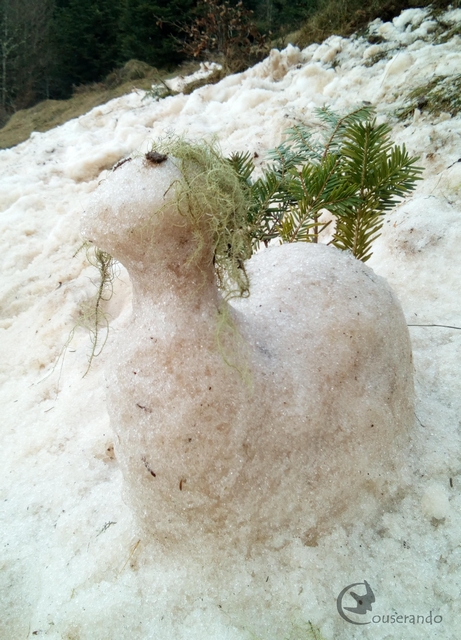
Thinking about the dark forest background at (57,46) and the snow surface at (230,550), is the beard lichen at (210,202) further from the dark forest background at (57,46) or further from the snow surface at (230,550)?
the dark forest background at (57,46)

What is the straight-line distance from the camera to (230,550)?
2.98 feet

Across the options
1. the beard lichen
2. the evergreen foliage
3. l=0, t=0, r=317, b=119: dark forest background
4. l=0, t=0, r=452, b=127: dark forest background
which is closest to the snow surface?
the evergreen foliage

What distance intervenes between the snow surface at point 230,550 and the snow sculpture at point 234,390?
0.07 meters

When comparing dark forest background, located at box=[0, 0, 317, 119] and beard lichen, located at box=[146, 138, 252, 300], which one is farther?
dark forest background, located at box=[0, 0, 317, 119]

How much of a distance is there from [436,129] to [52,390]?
1.96 m

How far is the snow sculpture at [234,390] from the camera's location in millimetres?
801

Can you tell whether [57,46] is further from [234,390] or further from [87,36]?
[234,390]

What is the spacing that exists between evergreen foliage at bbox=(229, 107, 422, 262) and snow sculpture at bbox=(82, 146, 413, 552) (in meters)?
0.25

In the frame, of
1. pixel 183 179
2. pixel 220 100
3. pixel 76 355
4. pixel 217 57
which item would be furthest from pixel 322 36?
pixel 183 179

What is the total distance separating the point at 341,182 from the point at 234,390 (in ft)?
2.11

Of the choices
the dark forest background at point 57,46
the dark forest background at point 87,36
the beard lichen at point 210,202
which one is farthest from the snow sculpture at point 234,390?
the dark forest background at point 57,46

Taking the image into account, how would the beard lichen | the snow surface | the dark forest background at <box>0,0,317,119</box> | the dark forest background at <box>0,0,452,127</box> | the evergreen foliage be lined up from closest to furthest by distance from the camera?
the beard lichen, the snow surface, the evergreen foliage, the dark forest background at <box>0,0,452,127</box>, the dark forest background at <box>0,0,317,119</box>

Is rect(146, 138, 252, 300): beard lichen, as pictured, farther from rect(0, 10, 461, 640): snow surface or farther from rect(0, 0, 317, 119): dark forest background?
rect(0, 0, 317, 119): dark forest background

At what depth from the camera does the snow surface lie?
0.87 m
